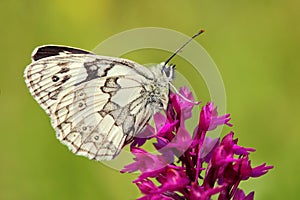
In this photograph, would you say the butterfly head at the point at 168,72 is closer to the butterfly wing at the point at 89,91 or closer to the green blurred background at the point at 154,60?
the butterfly wing at the point at 89,91

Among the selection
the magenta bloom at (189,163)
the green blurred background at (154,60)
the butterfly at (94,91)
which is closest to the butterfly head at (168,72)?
the butterfly at (94,91)

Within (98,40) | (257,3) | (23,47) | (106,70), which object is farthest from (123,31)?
(106,70)

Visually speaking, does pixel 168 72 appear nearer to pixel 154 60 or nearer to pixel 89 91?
A: pixel 89 91

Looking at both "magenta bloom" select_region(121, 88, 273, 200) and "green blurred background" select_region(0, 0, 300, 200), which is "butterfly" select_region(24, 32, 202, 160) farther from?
"green blurred background" select_region(0, 0, 300, 200)

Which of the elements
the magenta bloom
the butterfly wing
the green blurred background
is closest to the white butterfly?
the butterfly wing

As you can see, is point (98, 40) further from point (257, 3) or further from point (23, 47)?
point (257, 3)

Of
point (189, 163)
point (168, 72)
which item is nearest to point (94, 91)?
point (168, 72)
